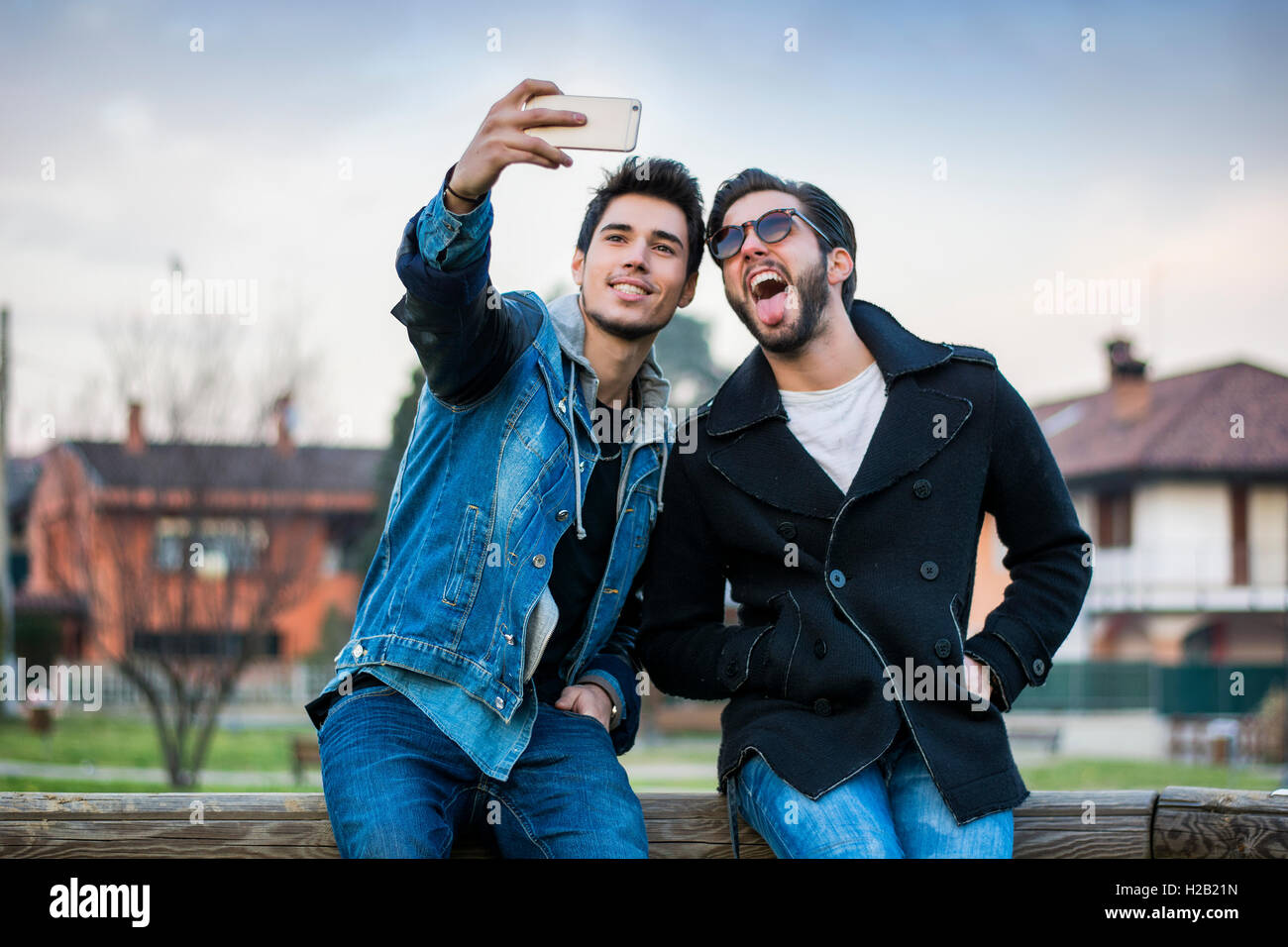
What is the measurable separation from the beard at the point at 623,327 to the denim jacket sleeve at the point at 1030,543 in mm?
1031

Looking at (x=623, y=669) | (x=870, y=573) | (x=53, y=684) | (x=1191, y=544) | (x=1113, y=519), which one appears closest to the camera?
(x=870, y=573)

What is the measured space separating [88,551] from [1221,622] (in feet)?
91.1

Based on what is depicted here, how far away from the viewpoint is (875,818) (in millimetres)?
3123

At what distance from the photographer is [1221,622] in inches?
1237

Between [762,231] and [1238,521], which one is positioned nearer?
[762,231]

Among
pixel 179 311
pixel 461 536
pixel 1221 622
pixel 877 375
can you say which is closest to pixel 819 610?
pixel 877 375

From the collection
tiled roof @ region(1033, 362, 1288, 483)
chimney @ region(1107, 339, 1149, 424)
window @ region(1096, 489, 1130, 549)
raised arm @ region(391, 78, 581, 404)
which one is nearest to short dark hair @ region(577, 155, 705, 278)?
raised arm @ region(391, 78, 581, 404)

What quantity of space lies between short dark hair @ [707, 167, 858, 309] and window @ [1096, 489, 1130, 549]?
30.3 meters

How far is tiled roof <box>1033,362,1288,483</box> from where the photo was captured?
31078 mm

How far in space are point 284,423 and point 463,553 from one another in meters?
12.0

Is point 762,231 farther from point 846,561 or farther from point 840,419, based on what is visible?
point 846,561

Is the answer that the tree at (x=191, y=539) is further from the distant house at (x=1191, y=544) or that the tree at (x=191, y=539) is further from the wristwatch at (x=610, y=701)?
the distant house at (x=1191, y=544)

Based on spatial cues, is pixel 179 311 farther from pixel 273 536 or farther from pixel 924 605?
pixel 924 605
